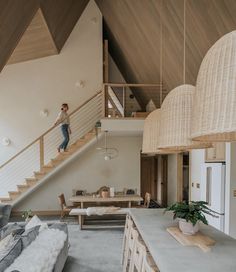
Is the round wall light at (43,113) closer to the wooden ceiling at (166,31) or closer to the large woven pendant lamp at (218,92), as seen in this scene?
the wooden ceiling at (166,31)

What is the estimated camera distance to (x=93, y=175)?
949 centimetres

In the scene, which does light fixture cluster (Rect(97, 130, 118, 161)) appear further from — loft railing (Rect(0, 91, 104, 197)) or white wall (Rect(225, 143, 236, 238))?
white wall (Rect(225, 143, 236, 238))

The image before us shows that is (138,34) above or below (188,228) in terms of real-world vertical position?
above

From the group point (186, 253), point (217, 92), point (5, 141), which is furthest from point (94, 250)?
point (5, 141)

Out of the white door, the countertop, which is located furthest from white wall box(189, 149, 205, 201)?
the countertop

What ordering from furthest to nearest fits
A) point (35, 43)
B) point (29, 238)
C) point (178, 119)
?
1. point (35, 43)
2. point (29, 238)
3. point (178, 119)

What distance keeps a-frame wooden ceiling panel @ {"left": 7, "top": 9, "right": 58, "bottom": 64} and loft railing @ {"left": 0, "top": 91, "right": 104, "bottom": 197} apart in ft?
6.85

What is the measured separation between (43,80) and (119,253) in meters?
6.46

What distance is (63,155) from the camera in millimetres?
8367

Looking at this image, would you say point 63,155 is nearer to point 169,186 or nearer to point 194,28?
point 169,186

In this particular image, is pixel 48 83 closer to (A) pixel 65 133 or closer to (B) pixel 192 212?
(A) pixel 65 133

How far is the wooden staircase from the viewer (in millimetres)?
8188

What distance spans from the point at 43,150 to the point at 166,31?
515 cm

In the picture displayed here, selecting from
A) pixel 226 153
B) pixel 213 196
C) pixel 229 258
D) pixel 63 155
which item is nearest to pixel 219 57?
pixel 229 258
